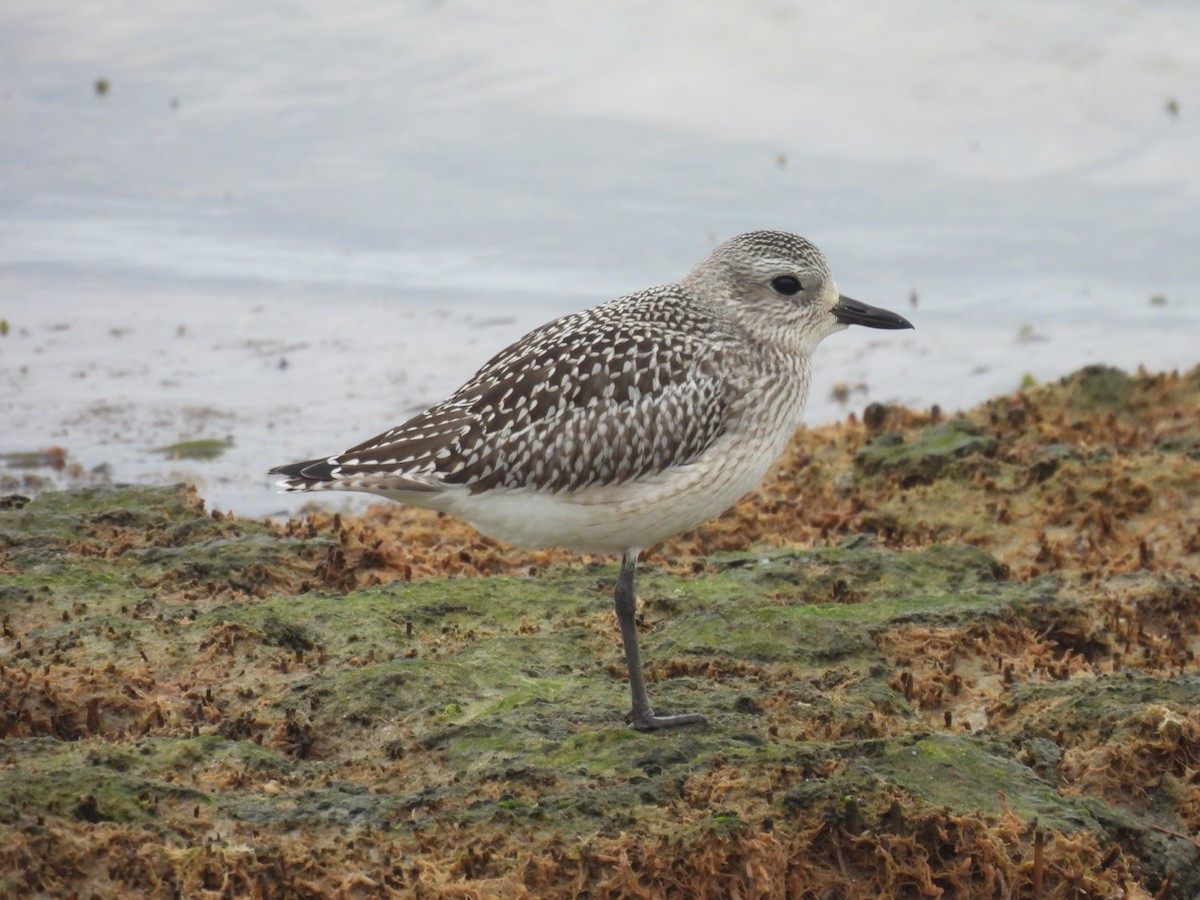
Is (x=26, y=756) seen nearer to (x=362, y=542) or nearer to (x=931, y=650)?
(x=362, y=542)

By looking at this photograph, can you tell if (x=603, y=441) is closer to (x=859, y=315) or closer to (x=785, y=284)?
(x=785, y=284)

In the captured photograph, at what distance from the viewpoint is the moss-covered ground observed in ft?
17.2

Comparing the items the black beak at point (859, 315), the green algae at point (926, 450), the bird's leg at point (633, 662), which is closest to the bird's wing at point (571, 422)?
the bird's leg at point (633, 662)

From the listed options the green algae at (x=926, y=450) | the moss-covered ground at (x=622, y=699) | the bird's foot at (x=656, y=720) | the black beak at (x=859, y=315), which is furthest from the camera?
the green algae at (x=926, y=450)

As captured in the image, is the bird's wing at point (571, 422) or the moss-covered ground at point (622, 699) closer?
the moss-covered ground at point (622, 699)

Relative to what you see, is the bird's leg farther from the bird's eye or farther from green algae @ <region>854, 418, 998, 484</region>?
green algae @ <region>854, 418, 998, 484</region>

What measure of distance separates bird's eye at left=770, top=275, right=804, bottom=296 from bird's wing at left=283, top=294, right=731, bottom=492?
48 cm

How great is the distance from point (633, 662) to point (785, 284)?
77.3 inches

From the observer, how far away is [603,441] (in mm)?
6719

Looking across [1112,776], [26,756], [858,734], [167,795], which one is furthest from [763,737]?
[26,756]

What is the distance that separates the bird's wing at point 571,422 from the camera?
22.1 feet

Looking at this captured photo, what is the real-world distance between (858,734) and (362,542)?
3.07m

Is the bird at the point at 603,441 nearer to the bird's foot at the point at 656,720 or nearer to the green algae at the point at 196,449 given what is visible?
the bird's foot at the point at 656,720

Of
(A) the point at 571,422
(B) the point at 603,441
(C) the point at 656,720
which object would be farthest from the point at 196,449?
(C) the point at 656,720
